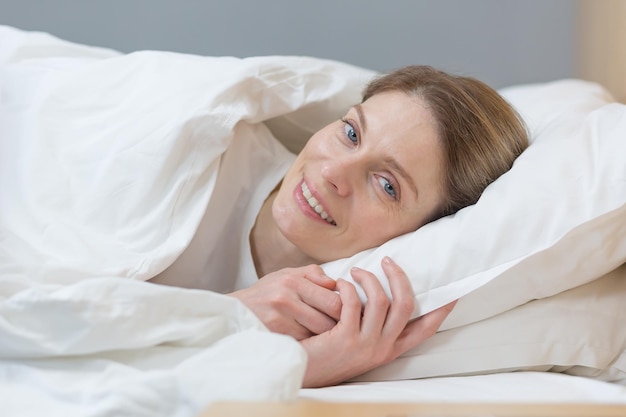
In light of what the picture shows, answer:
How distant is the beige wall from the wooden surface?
1285 mm

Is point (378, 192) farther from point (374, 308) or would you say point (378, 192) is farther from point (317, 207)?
point (374, 308)

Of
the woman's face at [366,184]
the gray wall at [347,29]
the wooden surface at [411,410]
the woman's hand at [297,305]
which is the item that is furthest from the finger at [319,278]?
the gray wall at [347,29]

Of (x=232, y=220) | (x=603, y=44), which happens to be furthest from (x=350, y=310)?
(x=603, y=44)

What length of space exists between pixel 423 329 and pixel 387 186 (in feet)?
0.81

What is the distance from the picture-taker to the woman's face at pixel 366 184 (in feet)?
4.17

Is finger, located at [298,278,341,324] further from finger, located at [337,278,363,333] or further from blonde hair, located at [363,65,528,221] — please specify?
blonde hair, located at [363,65,528,221]

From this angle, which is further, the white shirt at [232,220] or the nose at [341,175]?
the white shirt at [232,220]

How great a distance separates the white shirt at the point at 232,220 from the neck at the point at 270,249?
2 centimetres

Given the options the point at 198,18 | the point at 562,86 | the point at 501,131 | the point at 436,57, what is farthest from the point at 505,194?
the point at 198,18

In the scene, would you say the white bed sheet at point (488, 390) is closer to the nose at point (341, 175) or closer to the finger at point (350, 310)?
the finger at point (350, 310)

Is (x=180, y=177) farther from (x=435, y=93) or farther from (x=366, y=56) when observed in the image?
(x=366, y=56)

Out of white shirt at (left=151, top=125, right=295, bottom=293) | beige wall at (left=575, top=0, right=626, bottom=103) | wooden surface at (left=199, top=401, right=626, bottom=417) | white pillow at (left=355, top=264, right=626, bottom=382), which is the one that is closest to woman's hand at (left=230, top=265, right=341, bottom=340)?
white pillow at (left=355, top=264, right=626, bottom=382)

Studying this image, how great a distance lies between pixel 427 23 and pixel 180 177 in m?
1.15

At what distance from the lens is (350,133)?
1.33m
